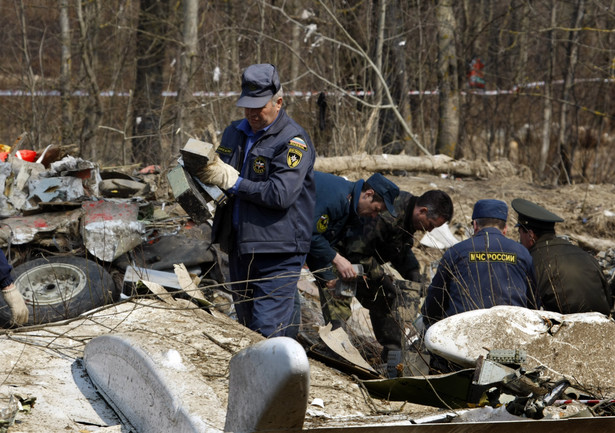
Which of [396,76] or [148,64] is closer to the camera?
[396,76]

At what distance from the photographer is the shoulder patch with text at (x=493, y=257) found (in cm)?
447

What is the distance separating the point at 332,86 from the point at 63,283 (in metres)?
6.51

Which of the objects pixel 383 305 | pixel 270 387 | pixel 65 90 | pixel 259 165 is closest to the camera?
pixel 270 387

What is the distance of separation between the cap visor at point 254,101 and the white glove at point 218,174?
354 millimetres

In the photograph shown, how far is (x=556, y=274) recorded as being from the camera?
15.9 feet

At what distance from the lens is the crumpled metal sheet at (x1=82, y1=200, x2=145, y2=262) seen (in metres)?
6.16

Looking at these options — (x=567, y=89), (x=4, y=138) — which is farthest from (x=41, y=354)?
(x=567, y=89)

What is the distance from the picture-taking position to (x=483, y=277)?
4.45m

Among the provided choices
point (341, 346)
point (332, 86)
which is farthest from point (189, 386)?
point (332, 86)

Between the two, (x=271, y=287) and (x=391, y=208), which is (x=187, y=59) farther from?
(x=271, y=287)

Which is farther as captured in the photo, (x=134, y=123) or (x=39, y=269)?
(x=134, y=123)

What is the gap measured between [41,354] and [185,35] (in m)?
7.76

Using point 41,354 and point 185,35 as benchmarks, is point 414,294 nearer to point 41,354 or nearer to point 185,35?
point 41,354

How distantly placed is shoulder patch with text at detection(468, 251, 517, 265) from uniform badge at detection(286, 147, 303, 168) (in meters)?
1.25
